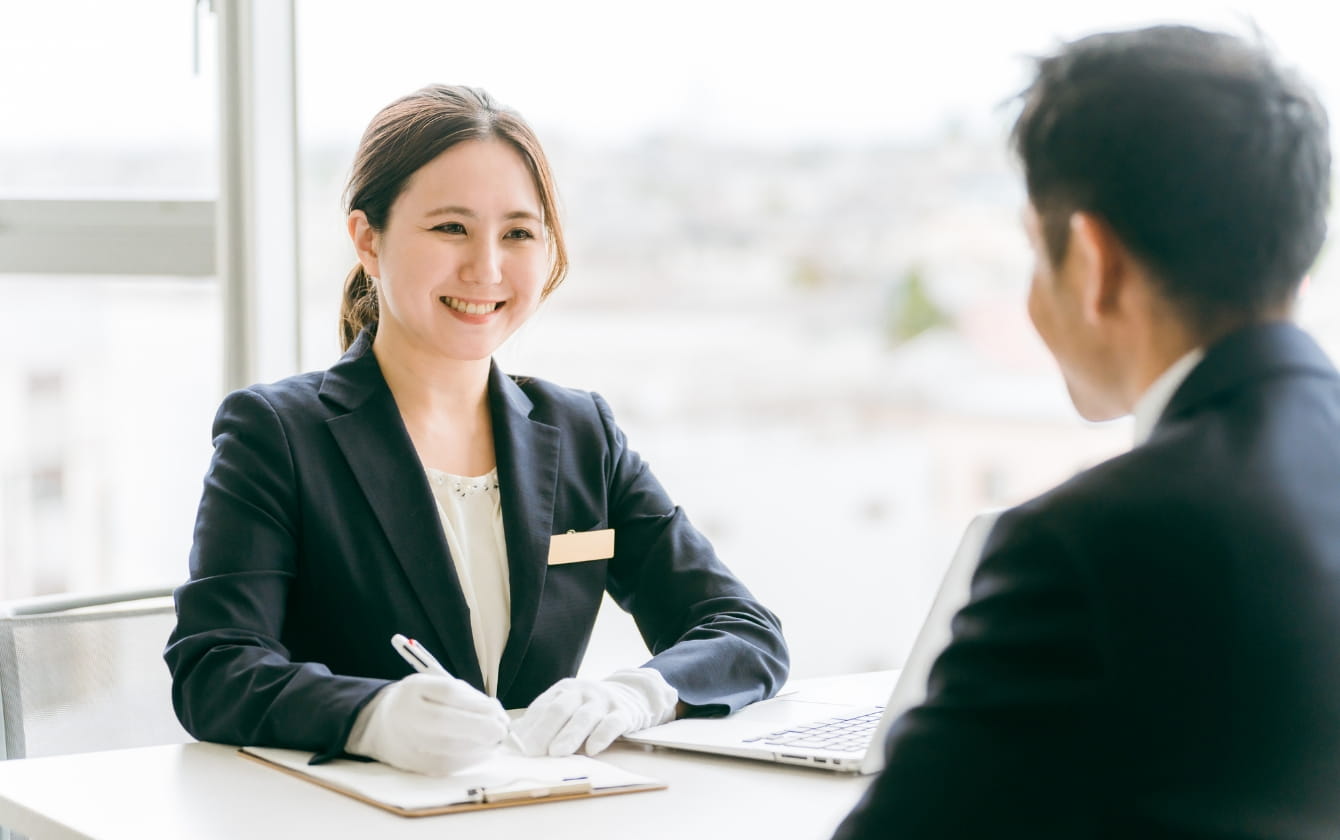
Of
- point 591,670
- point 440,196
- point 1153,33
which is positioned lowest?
point 591,670

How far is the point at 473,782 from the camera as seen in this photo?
1257mm

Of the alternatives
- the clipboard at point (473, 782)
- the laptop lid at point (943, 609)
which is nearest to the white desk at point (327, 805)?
the clipboard at point (473, 782)

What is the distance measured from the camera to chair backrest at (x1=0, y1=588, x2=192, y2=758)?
1.70 meters

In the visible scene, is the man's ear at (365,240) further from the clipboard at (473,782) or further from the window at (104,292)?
the window at (104,292)

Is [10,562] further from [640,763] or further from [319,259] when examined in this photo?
[640,763]

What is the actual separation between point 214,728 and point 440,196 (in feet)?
2.47

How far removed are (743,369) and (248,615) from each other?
4.54 feet

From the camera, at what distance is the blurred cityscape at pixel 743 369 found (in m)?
2.63

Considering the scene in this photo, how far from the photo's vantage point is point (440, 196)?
1.83m

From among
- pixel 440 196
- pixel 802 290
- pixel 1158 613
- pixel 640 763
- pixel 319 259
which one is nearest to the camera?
pixel 1158 613

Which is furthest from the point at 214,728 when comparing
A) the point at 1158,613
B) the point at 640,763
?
the point at 1158,613

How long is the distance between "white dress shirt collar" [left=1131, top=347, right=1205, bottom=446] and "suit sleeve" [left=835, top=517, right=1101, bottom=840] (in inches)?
4.9

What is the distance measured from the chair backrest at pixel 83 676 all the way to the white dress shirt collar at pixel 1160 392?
4.51 ft

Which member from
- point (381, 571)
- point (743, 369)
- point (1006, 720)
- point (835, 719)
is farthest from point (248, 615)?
point (743, 369)
